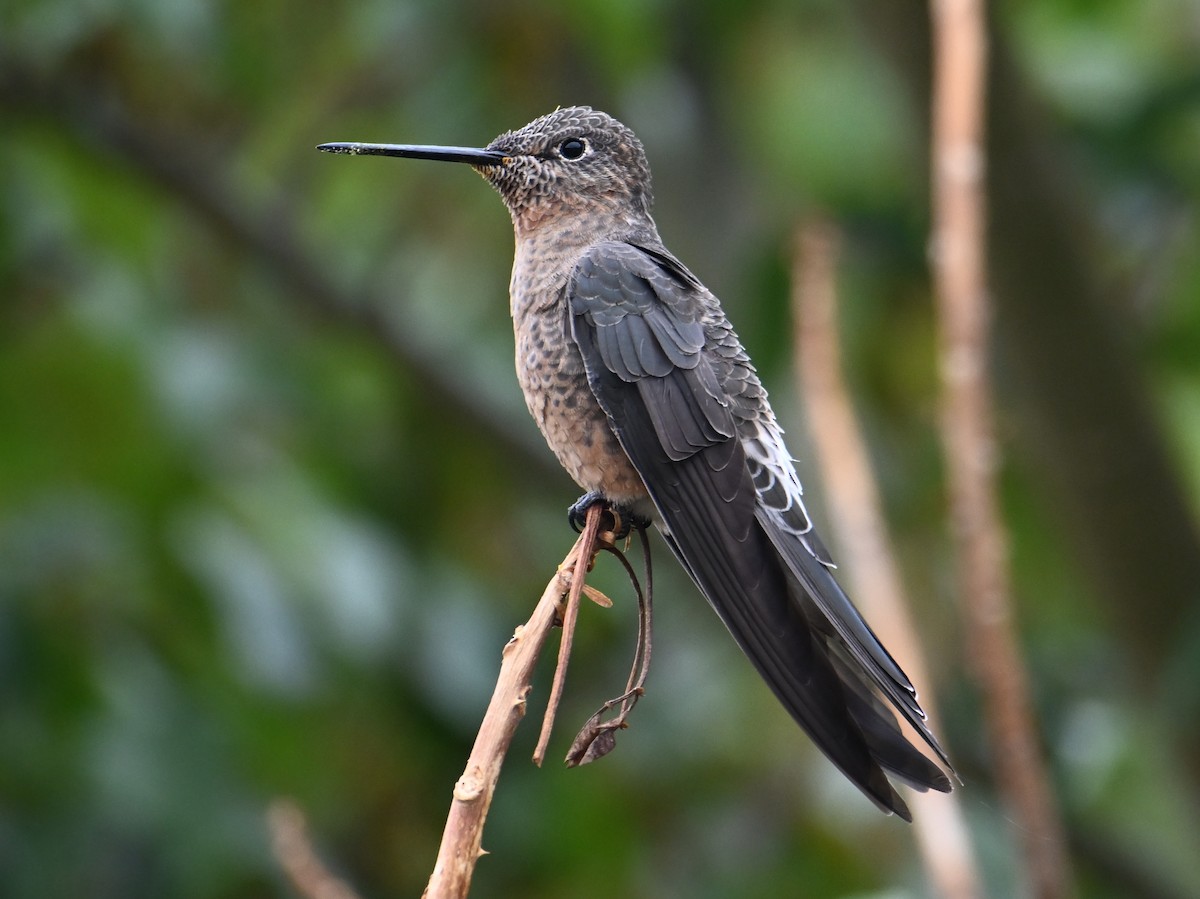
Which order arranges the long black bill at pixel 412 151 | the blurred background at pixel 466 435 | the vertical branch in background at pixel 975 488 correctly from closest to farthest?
the vertical branch in background at pixel 975 488
the long black bill at pixel 412 151
the blurred background at pixel 466 435

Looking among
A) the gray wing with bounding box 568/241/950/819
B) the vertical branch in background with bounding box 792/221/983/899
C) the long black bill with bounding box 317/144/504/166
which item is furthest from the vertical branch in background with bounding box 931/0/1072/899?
the long black bill with bounding box 317/144/504/166

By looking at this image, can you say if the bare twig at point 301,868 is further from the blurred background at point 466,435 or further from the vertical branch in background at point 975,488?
the blurred background at point 466,435

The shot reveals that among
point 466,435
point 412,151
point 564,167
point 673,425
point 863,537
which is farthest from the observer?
→ point 466,435

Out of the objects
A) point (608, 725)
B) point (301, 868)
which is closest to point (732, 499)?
point (608, 725)

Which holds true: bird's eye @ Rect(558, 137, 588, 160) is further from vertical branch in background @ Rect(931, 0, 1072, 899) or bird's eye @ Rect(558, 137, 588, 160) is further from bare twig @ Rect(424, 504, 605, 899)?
bare twig @ Rect(424, 504, 605, 899)

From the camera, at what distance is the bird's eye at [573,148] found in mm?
3623

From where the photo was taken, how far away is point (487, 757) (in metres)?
1.84

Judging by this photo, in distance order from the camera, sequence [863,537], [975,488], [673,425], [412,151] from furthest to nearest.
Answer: [673,425] < [412,151] < [863,537] < [975,488]

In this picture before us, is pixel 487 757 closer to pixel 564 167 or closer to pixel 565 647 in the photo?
pixel 565 647

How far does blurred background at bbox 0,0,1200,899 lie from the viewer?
4.30 m

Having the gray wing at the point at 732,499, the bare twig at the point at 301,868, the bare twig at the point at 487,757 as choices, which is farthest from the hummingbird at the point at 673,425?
the bare twig at the point at 301,868

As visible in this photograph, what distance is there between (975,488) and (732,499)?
3.73 feet

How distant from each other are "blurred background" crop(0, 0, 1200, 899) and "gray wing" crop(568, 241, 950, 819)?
1.27 metres

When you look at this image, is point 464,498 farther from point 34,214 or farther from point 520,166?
point 520,166
